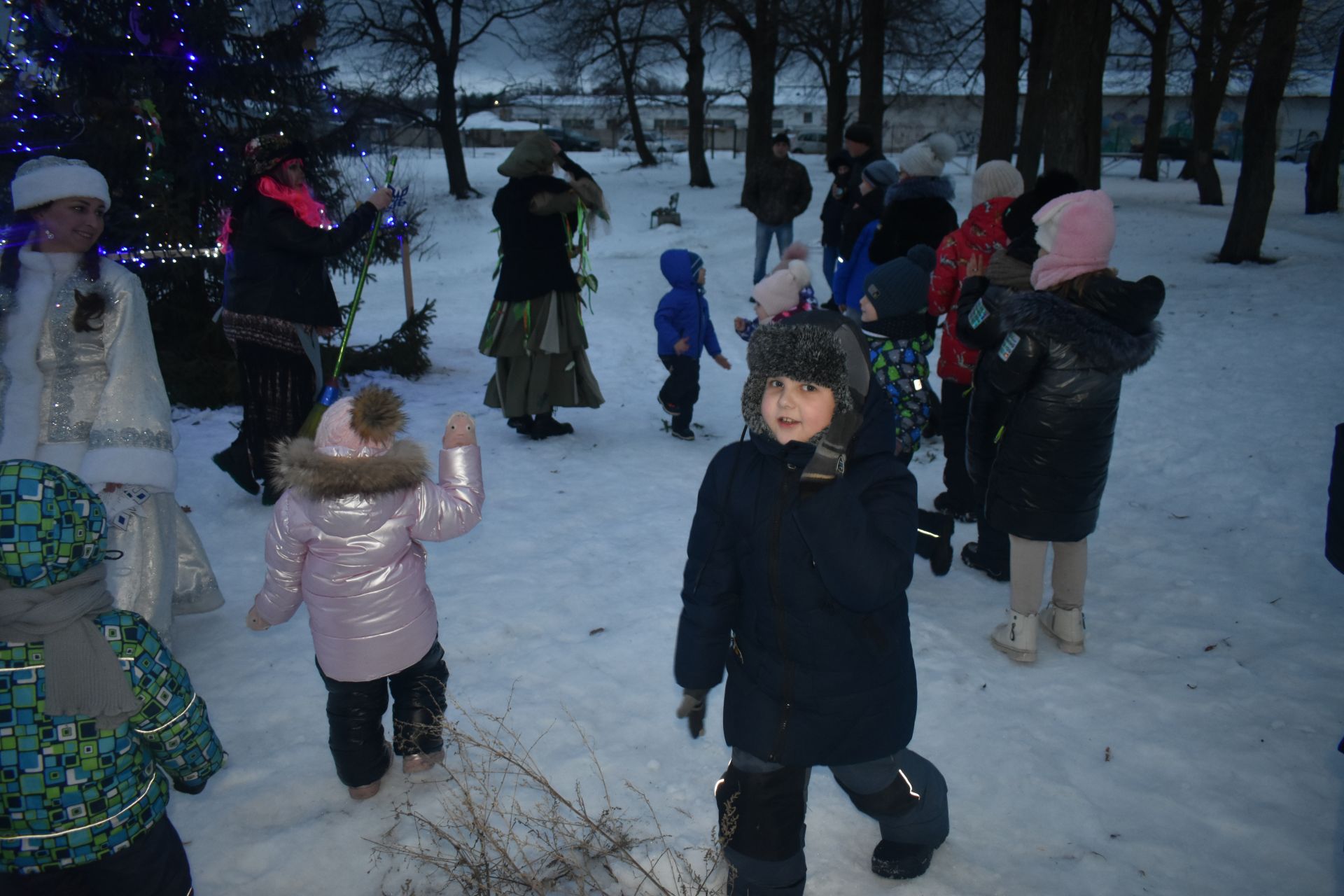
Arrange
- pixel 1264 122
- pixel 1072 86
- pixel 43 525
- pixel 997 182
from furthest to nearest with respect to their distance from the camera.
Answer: pixel 1264 122
pixel 1072 86
pixel 997 182
pixel 43 525

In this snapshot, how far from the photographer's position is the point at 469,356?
365 inches

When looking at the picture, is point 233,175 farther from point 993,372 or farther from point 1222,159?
point 1222,159

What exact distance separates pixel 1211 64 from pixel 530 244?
64.4 feet

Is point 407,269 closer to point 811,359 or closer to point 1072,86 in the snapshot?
point 811,359

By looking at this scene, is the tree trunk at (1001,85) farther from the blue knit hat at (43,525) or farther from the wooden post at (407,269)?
the blue knit hat at (43,525)

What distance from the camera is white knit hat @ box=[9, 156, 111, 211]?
310 cm

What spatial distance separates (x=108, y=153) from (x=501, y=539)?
4.15 m

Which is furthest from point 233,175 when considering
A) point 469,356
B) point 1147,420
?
point 1147,420

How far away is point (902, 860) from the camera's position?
8.43ft

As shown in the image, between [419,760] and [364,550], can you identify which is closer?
[364,550]

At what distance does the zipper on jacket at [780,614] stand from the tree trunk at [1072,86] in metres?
8.36

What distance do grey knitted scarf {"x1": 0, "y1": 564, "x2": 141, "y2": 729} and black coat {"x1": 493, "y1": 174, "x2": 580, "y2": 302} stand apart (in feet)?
15.3

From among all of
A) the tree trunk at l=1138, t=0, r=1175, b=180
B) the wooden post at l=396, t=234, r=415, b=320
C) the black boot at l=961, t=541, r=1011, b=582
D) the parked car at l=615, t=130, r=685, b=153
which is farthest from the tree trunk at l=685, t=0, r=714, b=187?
the black boot at l=961, t=541, r=1011, b=582

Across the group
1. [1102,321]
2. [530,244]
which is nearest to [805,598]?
[1102,321]
